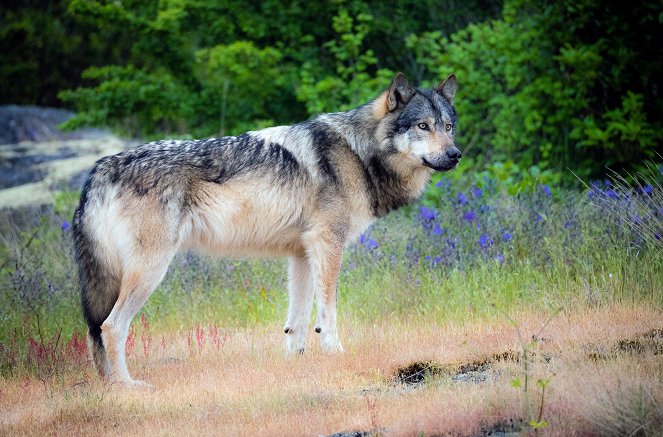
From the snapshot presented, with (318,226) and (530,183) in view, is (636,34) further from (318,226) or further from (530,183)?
(318,226)

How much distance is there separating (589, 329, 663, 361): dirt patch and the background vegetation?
427 cm

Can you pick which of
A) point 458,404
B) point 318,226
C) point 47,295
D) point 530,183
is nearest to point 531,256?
point 530,183

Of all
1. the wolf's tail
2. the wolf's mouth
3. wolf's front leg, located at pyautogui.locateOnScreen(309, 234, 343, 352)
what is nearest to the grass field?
wolf's front leg, located at pyautogui.locateOnScreen(309, 234, 343, 352)

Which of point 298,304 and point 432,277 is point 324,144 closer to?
point 298,304

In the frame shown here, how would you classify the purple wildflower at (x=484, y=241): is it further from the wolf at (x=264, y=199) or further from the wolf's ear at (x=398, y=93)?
the wolf's ear at (x=398, y=93)

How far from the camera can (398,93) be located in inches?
257

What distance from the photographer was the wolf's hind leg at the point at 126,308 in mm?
5719

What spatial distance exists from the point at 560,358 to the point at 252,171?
2706mm

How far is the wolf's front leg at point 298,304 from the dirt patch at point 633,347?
2270 mm

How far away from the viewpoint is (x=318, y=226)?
6.29m

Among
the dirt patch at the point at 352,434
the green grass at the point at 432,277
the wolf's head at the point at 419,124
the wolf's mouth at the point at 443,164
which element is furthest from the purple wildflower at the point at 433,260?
the dirt patch at the point at 352,434

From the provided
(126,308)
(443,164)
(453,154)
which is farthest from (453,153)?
(126,308)

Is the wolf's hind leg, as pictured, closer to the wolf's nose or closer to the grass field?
the grass field

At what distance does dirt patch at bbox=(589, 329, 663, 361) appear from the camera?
521 centimetres
